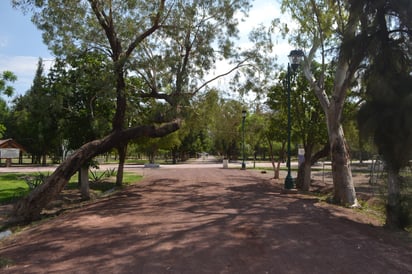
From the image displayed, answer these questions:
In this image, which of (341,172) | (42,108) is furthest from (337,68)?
(42,108)

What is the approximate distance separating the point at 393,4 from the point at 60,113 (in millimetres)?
13198

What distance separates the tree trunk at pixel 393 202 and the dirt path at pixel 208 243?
402 mm

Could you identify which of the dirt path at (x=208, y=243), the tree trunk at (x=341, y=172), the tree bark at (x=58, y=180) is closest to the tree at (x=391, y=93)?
the dirt path at (x=208, y=243)

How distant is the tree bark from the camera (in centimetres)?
1156

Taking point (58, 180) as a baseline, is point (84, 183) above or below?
below

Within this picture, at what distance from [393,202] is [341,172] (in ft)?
15.5

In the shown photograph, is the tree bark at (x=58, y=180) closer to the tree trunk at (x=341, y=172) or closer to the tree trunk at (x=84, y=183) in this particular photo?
the tree trunk at (x=84, y=183)

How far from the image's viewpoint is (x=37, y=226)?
10.6 metres

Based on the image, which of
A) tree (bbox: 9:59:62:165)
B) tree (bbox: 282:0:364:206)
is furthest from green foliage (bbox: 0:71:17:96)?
tree (bbox: 282:0:364:206)

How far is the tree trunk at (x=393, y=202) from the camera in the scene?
9.34 meters

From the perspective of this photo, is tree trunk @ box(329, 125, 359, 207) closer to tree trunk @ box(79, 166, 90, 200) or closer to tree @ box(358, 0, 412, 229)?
tree @ box(358, 0, 412, 229)

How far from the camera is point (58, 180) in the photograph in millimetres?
12305

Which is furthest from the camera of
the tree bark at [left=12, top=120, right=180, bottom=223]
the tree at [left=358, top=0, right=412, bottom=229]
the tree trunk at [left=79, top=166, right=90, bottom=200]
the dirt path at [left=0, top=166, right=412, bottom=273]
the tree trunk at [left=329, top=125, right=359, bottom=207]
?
the tree trunk at [left=79, top=166, right=90, bottom=200]

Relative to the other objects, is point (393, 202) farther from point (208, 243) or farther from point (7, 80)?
point (7, 80)
